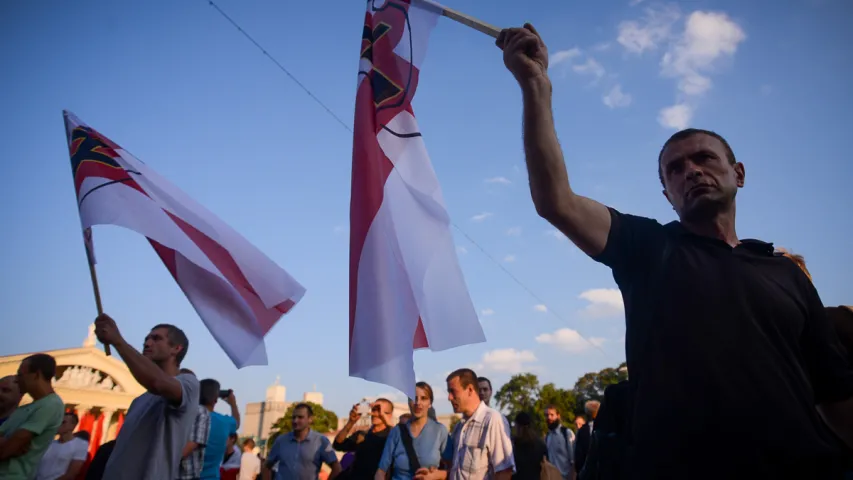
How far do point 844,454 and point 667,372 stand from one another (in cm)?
52

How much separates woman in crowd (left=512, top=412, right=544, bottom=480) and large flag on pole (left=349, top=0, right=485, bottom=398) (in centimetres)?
383

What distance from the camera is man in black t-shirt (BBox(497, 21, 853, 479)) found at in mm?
1227

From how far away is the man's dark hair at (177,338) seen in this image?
170 inches

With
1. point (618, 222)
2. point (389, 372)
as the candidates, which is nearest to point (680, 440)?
point (618, 222)

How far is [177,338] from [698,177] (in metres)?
4.01

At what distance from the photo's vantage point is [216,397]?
247 inches

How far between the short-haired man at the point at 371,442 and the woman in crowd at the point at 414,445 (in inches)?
31.9

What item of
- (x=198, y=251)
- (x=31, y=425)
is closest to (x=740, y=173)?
(x=198, y=251)

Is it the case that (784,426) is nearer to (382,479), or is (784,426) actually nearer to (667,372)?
(667,372)

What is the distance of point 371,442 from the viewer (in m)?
6.69

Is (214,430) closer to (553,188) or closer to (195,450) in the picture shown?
(195,450)

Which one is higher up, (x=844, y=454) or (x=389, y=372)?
(x=389, y=372)

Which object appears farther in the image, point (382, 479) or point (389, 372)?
point (382, 479)

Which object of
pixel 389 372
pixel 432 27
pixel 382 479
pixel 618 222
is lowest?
pixel 382 479
